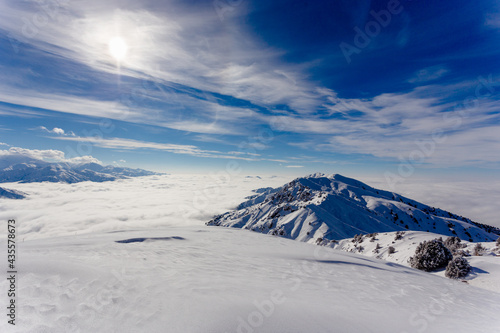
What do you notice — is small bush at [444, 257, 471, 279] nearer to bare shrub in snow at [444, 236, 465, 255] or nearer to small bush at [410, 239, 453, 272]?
small bush at [410, 239, 453, 272]

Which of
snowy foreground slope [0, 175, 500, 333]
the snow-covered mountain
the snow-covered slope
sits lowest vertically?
the snow-covered mountain

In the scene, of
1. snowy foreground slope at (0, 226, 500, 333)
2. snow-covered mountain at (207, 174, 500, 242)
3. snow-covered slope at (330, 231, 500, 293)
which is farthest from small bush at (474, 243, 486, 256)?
snow-covered mountain at (207, 174, 500, 242)

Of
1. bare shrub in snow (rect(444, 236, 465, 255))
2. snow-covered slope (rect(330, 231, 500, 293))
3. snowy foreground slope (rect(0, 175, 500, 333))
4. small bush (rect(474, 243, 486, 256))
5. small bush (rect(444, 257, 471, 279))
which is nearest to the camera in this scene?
snowy foreground slope (rect(0, 175, 500, 333))

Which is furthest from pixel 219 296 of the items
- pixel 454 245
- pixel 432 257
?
pixel 454 245

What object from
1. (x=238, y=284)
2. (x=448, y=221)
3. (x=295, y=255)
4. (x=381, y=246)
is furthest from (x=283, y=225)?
(x=448, y=221)

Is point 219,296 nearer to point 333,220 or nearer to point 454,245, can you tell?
point 454,245

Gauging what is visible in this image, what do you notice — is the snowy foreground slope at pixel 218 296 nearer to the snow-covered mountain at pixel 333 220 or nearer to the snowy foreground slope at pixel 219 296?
the snowy foreground slope at pixel 219 296
